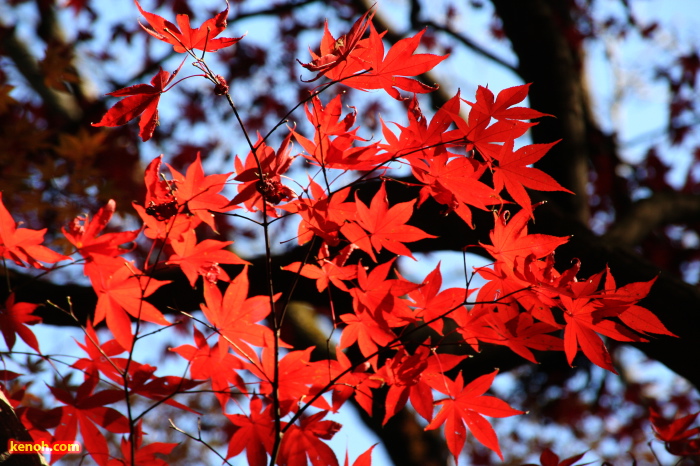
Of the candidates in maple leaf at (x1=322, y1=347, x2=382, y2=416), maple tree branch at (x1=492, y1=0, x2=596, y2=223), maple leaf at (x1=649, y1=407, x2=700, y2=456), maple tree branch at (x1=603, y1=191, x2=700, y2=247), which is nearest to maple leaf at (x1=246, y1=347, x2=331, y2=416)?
maple leaf at (x1=322, y1=347, x2=382, y2=416)

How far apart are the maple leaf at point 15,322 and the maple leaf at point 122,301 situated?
0.12 metres

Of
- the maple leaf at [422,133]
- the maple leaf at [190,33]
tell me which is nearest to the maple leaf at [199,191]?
the maple leaf at [190,33]

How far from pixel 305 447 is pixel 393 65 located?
72 cm

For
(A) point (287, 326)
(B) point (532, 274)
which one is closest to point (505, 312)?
(B) point (532, 274)

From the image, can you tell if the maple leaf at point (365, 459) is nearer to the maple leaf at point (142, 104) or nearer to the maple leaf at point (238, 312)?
the maple leaf at point (238, 312)

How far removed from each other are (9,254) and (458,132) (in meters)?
0.84

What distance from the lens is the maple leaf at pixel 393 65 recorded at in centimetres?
84

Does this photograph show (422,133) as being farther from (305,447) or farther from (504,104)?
(305,447)

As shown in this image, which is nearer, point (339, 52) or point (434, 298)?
point (339, 52)

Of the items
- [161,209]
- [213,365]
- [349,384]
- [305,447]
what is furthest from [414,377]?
[161,209]

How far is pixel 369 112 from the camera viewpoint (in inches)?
197

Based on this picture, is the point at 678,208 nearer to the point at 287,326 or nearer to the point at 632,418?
the point at 287,326

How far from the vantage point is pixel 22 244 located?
3.03ft

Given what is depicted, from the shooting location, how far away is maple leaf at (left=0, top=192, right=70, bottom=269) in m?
0.91
